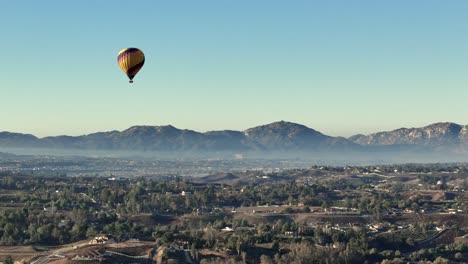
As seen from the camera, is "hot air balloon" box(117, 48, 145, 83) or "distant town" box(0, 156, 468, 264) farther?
"distant town" box(0, 156, 468, 264)

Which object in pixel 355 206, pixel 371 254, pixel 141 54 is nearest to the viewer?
pixel 141 54

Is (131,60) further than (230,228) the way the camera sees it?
No

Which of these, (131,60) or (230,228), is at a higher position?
(131,60)

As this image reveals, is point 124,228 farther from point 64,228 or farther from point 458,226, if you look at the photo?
point 458,226

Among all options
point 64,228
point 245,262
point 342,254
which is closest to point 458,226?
point 342,254

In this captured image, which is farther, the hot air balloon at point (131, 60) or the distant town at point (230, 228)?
the distant town at point (230, 228)

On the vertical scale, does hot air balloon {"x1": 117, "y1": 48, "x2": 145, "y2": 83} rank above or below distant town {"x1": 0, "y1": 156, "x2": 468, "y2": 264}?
above

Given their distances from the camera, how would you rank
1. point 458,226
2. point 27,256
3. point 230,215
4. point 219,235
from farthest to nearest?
point 230,215 → point 458,226 → point 219,235 → point 27,256

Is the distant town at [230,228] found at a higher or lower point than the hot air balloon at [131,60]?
lower
